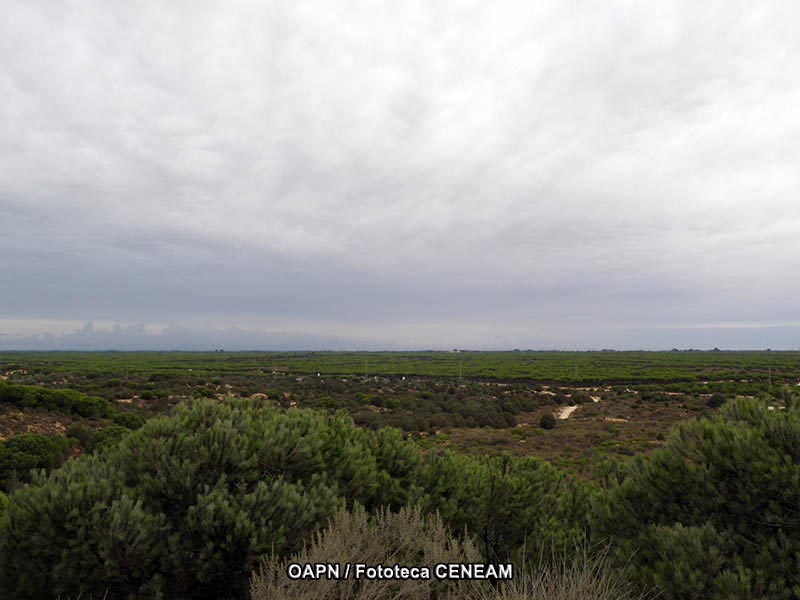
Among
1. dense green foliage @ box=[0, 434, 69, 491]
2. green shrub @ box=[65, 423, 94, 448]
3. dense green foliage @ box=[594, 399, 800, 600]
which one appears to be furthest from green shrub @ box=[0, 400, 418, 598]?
green shrub @ box=[65, 423, 94, 448]

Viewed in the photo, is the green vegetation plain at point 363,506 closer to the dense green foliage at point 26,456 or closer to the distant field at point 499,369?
the dense green foliage at point 26,456

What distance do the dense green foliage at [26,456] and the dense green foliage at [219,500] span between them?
9.12 meters

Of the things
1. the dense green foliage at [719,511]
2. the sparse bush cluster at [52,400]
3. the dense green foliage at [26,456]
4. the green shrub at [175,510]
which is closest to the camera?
the dense green foliage at [719,511]

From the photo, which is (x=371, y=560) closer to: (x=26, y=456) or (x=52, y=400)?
(x=26, y=456)

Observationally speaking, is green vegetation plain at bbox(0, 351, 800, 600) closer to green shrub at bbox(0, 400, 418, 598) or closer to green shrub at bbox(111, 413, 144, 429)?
green shrub at bbox(0, 400, 418, 598)

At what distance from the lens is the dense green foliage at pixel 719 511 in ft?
12.3

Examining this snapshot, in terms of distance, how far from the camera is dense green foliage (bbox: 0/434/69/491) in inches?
477

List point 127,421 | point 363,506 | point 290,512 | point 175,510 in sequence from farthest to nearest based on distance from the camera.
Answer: point 127,421 < point 363,506 < point 175,510 < point 290,512

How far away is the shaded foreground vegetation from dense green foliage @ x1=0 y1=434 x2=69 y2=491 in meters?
9.24

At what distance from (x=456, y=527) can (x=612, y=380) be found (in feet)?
224

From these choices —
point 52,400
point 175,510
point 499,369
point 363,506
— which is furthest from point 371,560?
point 499,369

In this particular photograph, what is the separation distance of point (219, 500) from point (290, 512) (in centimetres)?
74

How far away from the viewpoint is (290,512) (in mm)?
4730

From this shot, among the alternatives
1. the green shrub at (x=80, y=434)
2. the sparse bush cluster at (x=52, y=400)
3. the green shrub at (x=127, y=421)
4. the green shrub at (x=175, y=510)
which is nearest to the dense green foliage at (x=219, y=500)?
the green shrub at (x=175, y=510)
